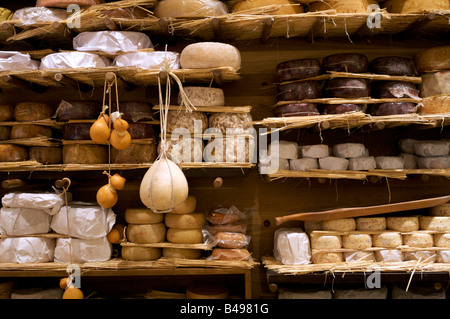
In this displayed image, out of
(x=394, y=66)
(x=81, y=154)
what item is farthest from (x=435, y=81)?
(x=81, y=154)

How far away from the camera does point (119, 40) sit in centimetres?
226

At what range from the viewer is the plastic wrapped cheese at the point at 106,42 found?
225 cm

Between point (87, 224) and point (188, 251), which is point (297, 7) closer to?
point (188, 251)

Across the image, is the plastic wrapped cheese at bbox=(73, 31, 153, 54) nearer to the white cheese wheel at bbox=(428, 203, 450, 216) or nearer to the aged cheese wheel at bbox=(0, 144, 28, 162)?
the aged cheese wheel at bbox=(0, 144, 28, 162)

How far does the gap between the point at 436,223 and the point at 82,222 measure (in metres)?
2.23

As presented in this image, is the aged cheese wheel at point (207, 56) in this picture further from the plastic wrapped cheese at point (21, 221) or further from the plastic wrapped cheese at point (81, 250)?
the plastic wrapped cheese at point (21, 221)

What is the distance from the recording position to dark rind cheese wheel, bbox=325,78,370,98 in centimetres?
218

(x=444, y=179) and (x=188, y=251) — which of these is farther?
(x=444, y=179)

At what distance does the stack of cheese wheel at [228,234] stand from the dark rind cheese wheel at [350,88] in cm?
102

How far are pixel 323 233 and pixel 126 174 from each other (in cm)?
130

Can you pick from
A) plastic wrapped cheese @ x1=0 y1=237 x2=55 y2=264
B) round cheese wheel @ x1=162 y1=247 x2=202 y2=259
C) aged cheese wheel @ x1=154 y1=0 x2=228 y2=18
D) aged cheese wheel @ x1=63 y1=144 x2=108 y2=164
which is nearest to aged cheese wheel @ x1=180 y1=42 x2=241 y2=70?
aged cheese wheel @ x1=154 y1=0 x2=228 y2=18

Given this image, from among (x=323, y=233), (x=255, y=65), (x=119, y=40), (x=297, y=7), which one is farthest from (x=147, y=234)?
(x=297, y=7)

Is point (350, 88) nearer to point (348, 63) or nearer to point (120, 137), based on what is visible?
point (348, 63)

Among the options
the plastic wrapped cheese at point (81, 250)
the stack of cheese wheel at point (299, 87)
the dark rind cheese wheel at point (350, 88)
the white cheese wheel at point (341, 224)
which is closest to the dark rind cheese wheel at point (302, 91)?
the stack of cheese wheel at point (299, 87)
